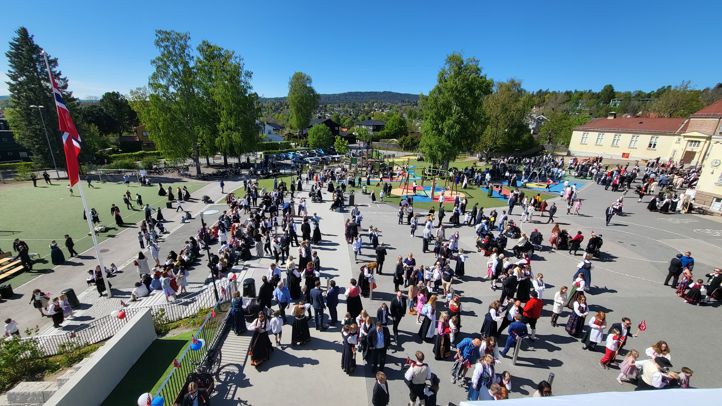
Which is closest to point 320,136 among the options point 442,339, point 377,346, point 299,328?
point 299,328

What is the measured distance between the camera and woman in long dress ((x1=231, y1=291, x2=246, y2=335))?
30.9 feet

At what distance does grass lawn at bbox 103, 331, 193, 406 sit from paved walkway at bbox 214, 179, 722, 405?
67.0 inches

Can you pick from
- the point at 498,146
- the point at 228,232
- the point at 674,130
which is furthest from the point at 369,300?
the point at 674,130

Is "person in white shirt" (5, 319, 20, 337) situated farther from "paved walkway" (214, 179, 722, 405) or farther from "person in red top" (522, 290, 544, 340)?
"person in red top" (522, 290, 544, 340)

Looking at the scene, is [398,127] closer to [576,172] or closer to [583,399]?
[576,172]

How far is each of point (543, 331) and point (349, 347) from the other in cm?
644

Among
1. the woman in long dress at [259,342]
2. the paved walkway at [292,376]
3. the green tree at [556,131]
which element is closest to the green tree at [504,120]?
the green tree at [556,131]

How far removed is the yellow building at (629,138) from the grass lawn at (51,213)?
58.0 metres

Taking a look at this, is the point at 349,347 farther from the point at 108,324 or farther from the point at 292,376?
the point at 108,324

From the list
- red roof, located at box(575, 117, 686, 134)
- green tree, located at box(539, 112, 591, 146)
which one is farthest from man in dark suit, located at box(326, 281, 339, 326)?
green tree, located at box(539, 112, 591, 146)

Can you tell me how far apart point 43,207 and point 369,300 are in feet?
97.2

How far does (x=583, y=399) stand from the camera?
342cm

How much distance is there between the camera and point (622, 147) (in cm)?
4666

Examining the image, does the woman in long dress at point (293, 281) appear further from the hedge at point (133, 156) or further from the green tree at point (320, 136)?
the green tree at point (320, 136)
